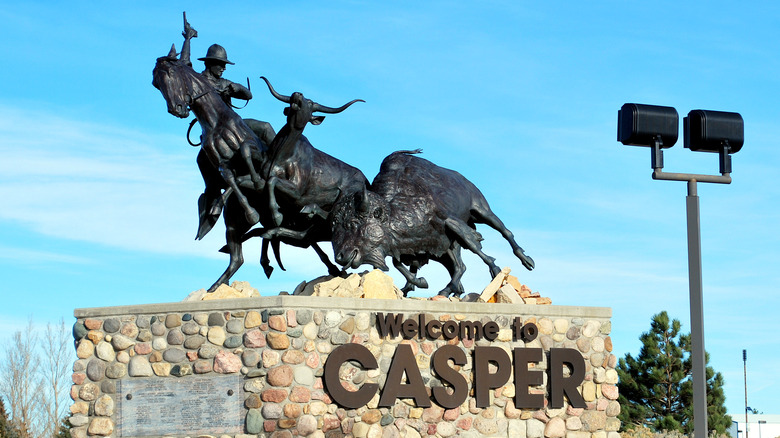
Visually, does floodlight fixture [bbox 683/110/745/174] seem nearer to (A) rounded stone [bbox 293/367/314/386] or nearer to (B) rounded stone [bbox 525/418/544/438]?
(B) rounded stone [bbox 525/418/544/438]

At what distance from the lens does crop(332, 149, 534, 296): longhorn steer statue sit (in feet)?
54.3

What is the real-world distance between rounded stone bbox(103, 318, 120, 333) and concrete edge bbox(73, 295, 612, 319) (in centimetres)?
8

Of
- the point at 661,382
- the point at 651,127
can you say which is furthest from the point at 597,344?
the point at 661,382

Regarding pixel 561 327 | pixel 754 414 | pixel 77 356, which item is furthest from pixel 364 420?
pixel 754 414

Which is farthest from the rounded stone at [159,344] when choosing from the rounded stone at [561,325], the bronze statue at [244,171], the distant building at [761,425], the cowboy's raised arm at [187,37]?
the distant building at [761,425]

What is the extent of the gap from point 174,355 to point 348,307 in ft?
7.62

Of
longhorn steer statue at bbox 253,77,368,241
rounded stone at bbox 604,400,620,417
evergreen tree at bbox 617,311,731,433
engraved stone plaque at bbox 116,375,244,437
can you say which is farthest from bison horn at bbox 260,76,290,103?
evergreen tree at bbox 617,311,731,433

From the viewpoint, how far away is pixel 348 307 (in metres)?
14.3

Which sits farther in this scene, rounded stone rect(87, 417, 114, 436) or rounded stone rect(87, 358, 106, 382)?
rounded stone rect(87, 358, 106, 382)

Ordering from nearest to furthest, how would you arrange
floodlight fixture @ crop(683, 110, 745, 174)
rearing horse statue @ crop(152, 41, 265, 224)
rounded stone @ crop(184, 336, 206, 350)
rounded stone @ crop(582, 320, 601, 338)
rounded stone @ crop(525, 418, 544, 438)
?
floodlight fixture @ crop(683, 110, 745, 174) → rounded stone @ crop(184, 336, 206, 350) → rounded stone @ crop(525, 418, 544, 438) → rounded stone @ crop(582, 320, 601, 338) → rearing horse statue @ crop(152, 41, 265, 224)

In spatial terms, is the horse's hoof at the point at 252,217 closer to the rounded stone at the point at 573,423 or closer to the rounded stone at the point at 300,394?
the rounded stone at the point at 300,394

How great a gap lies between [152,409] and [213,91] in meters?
4.82

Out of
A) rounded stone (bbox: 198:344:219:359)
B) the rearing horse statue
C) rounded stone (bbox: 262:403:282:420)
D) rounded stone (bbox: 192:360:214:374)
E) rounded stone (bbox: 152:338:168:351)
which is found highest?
the rearing horse statue

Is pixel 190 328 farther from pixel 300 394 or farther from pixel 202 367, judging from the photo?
pixel 300 394
